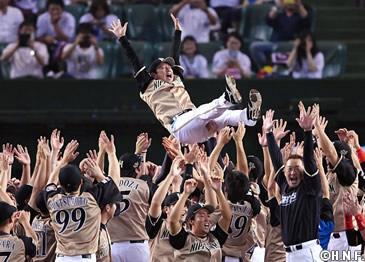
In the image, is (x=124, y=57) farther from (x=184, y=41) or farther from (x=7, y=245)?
(x=7, y=245)

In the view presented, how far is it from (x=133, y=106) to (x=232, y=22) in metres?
2.97

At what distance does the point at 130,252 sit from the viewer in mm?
13750

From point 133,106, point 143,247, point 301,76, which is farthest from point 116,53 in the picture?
point 143,247

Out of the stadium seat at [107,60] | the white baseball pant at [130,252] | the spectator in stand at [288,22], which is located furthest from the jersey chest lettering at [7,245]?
the spectator in stand at [288,22]

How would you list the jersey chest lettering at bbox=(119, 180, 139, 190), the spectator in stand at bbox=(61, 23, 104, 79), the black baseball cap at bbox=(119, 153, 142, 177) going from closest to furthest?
the jersey chest lettering at bbox=(119, 180, 139, 190), the black baseball cap at bbox=(119, 153, 142, 177), the spectator in stand at bbox=(61, 23, 104, 79)

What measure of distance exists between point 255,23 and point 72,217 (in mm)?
10006

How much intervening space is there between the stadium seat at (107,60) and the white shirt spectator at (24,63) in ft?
3.03

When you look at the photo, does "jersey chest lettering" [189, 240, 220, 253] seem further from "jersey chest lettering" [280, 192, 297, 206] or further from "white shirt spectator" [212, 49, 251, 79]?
"white shirt spectator" [212, 49, 251, 79]

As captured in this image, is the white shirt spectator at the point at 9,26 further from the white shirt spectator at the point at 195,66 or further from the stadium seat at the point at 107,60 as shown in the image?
the white shirt spectator at the point at 195,66

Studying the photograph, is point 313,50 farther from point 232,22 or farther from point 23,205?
point 23,205

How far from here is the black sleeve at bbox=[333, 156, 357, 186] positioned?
531 inches

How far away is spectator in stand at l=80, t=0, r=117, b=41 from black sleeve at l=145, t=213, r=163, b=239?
796 cm

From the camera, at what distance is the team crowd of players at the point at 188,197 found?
39.5 feet

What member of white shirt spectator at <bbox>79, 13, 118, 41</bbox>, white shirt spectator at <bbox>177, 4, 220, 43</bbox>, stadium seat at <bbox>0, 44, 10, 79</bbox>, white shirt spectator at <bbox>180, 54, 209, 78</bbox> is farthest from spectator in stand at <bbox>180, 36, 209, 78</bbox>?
stadium seat at <bbox>0, 44, 10, 79</bbox>
